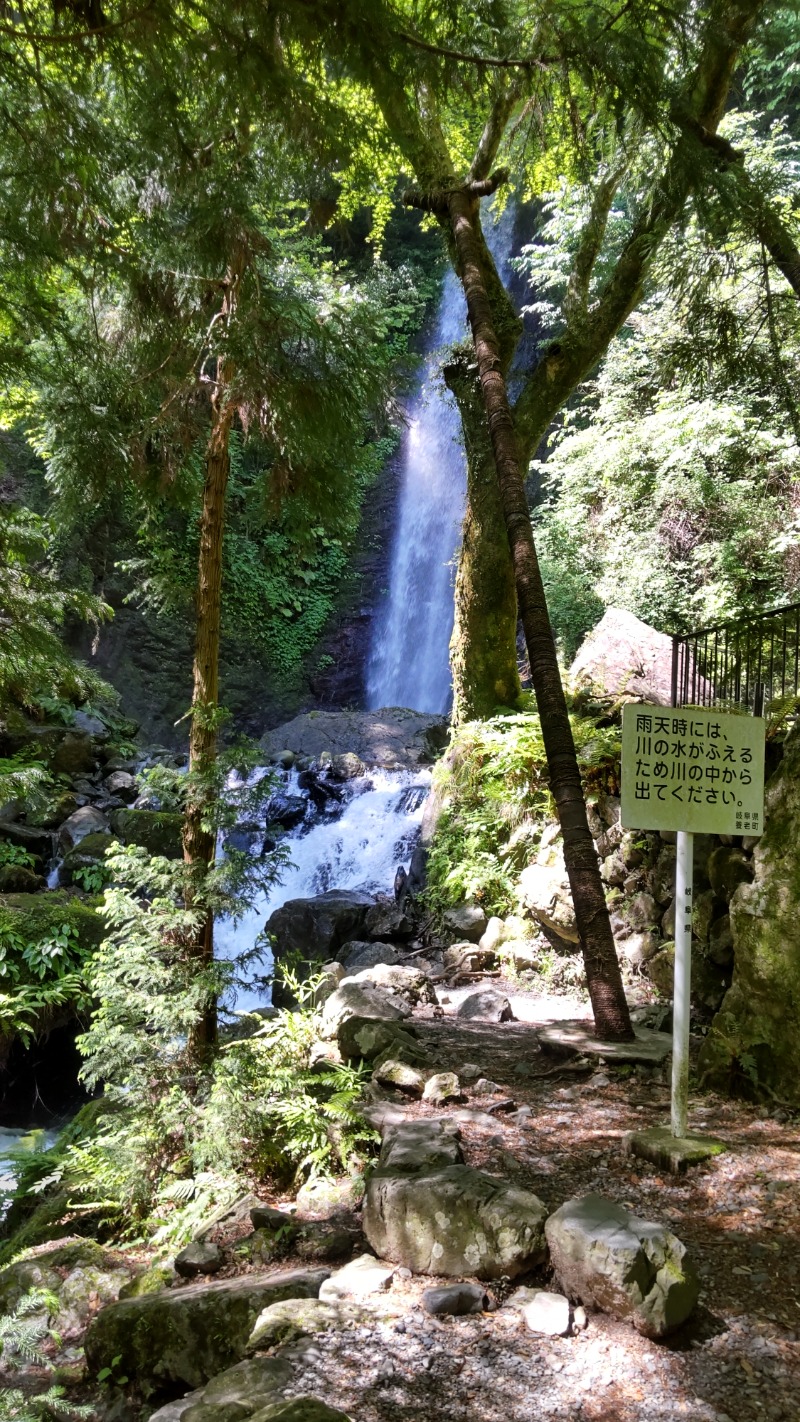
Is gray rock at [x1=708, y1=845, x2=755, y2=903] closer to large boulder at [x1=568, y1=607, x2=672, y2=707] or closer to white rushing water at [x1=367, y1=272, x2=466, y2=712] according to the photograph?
large boulder at [x1=568, y1=607, x2=672, y2=707]

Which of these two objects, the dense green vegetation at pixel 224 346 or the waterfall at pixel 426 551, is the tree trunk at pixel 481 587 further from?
the waterfall at pixel 426 551

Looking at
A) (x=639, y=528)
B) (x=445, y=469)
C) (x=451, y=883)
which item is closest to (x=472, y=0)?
(x=451, y=883)

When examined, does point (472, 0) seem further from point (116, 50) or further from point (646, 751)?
point (646, 751)

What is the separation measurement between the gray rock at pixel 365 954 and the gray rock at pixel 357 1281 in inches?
192

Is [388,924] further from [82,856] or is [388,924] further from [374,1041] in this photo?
[82,856]

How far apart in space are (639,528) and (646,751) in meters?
10.4

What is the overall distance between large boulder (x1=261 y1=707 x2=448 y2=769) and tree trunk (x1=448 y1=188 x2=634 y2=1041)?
8.06m

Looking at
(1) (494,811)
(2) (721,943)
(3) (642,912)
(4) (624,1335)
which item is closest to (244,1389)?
(4) (624,1335)

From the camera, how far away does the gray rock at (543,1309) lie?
2.57m

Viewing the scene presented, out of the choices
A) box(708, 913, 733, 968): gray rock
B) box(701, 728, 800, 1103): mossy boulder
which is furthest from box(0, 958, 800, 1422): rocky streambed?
box(708, 913, 733, 968): gray rock

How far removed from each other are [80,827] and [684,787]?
9.84 m

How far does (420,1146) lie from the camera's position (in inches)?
141

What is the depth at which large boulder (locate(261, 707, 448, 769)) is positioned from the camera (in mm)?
14141

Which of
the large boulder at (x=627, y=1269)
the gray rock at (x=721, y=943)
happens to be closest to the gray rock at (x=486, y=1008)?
the gray rock at (x=721, y=943)
